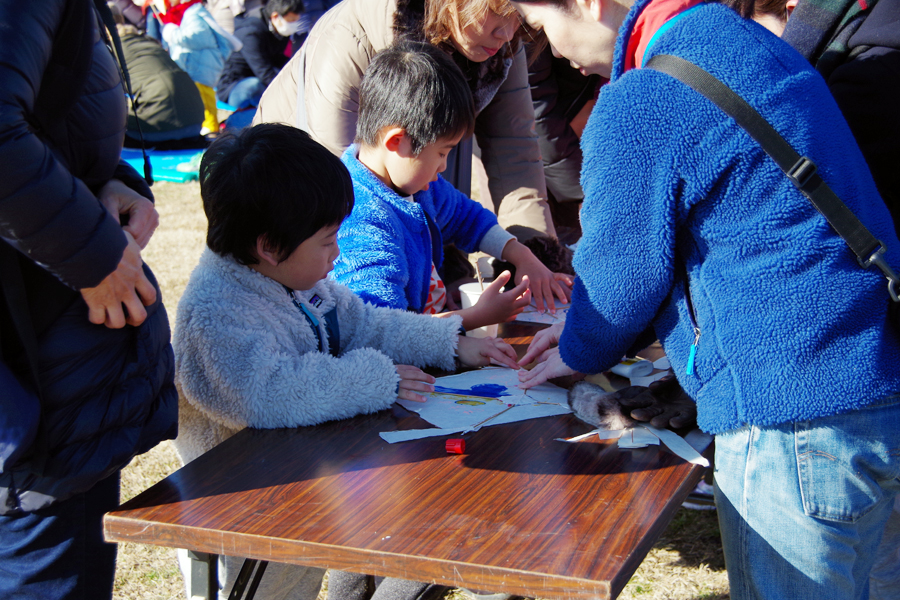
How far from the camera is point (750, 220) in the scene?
0.97m

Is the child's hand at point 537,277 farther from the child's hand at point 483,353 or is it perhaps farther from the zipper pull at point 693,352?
the zipper pull at point 693,352

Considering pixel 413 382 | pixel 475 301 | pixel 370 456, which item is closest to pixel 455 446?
pixel 370 456

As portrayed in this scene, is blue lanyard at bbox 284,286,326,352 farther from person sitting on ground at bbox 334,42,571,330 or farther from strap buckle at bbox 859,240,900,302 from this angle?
strap buckle at bbox 859,240,900,302

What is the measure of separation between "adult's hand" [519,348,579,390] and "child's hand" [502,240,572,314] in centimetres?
58

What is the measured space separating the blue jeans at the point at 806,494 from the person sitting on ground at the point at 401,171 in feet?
2.60

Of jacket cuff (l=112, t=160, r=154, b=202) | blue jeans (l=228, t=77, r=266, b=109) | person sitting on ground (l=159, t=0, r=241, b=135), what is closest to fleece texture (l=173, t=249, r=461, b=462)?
jacket cuff (l=112, t=160, r=154, b=202)

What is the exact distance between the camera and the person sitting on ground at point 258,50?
275 inches

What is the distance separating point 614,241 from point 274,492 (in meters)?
0.61

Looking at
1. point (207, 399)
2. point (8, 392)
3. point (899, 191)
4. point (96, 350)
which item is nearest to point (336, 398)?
point (207, 399)

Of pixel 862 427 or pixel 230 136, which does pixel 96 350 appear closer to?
pixel 230 136

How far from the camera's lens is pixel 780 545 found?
3.43 feet

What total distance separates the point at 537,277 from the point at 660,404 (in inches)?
34.6

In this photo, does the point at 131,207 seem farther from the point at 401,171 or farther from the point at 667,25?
the point at 667,25

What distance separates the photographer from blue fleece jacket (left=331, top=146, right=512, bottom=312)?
5.75ft
